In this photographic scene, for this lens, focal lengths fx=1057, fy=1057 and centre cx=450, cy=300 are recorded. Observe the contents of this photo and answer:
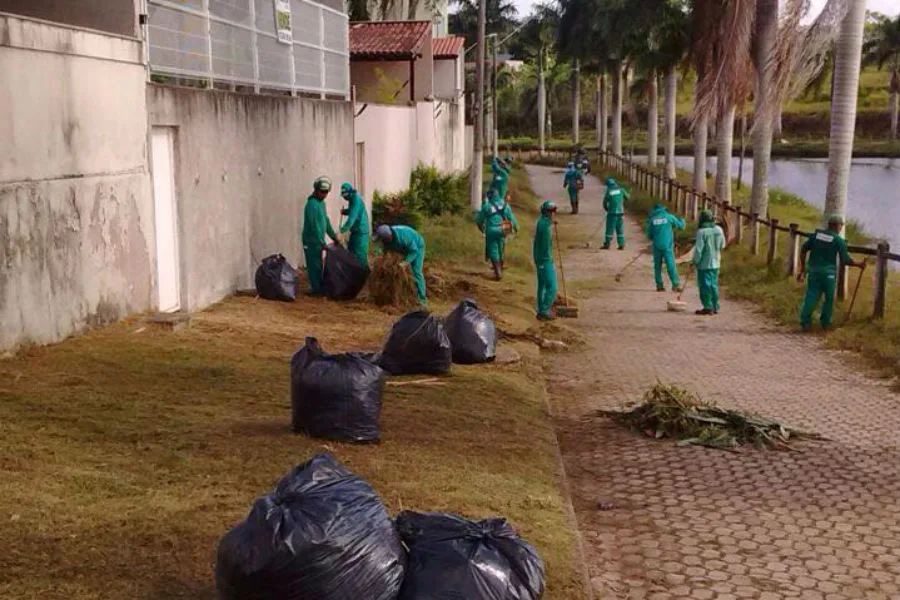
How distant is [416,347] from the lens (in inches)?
352

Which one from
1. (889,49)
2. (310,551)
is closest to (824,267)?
(310,551)

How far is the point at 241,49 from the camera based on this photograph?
13.2 meters

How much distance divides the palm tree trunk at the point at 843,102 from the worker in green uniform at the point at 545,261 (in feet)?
15.9

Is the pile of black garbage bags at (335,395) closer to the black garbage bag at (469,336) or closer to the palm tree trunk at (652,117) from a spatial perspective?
the black garbage bag at (469,336)

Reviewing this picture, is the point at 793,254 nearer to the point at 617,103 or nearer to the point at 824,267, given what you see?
the point at 824,267

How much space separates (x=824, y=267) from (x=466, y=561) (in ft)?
32.1

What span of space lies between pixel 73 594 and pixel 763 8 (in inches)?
773

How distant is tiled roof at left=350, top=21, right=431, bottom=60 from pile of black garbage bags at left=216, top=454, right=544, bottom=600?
26.7 metres

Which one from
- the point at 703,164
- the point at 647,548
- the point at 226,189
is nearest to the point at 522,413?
the point at 647,548

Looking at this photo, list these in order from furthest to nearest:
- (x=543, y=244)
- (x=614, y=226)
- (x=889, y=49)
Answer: (x=889, y=49) → (x=614, y=226) → (x=543, y=244)

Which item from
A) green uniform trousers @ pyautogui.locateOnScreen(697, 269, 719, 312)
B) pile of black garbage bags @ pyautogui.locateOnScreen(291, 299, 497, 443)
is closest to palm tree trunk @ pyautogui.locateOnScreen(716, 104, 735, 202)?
green uniform trousers @ pyautogui.locateOnScreen(697, 269, 719, 312)

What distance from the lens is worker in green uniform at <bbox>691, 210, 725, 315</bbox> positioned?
1429 centimetres

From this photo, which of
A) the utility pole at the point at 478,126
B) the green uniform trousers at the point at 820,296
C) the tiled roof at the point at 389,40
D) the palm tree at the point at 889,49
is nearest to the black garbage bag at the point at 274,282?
the green uniform trousers at the point at 820,296

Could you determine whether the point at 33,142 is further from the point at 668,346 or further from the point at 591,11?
the point at 591,11
